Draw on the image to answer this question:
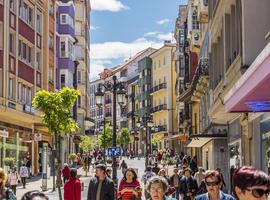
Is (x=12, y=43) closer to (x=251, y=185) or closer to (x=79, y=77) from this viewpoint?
(x=251, y=185)

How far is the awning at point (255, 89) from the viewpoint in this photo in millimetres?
9078

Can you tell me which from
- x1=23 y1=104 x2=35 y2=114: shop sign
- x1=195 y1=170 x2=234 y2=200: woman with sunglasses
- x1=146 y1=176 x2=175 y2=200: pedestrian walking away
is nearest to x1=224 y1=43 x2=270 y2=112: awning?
x1=195 y1=170 x2=234 y2=200: woman with sunglasses

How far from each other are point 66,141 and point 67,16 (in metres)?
13.6

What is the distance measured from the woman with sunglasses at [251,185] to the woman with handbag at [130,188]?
9.16 m

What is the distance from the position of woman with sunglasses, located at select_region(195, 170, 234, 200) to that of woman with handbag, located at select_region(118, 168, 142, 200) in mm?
5300

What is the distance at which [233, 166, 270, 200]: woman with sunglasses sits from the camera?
14.4 feet

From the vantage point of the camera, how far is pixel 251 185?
4379mm

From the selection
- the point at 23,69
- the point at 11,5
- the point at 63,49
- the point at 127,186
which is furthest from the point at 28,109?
the point at 127,186

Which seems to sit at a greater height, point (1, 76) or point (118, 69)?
point (118, 69)

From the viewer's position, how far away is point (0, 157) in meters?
42.3

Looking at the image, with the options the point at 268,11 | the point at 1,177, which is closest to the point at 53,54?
the point at 268,11

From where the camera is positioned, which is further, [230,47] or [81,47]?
[81,47]

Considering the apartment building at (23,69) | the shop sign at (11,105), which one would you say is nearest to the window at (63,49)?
the apartment building at (23,69)

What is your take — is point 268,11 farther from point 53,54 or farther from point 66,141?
point 66,141
